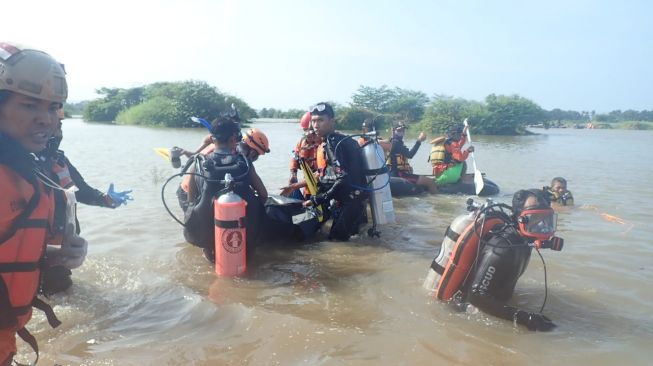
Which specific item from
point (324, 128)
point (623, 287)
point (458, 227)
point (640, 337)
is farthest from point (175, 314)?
point (623, 287)

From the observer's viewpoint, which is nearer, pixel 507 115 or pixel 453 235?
pixel 453 235

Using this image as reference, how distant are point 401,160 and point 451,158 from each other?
3.71ft

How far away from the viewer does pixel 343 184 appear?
5.57m

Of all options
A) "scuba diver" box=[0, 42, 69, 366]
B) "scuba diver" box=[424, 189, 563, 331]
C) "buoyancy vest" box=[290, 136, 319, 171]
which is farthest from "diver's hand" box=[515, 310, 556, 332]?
"buoyancy vest" box=[290, 136, 319, 171]

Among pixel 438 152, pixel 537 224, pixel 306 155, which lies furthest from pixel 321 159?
pixel 438 152

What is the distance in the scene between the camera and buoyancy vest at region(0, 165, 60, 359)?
180 cm

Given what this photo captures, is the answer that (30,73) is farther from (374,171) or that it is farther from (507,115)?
(507,115)

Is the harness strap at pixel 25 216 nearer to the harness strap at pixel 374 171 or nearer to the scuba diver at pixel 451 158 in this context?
the harness strap at pixel 374 171

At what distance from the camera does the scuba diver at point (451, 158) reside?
34.0 feet

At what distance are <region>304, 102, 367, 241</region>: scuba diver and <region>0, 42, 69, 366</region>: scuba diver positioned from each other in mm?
3845

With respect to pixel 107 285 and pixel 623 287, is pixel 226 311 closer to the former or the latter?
pixel 107 285

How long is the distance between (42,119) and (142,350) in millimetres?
1811

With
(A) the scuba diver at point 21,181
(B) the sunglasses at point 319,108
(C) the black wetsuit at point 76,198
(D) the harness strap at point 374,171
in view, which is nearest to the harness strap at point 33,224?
(A) the scuba diver at point 21,181

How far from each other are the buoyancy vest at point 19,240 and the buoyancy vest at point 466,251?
278cm
